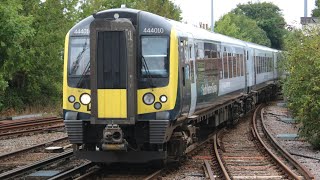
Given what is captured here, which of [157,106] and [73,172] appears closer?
[157,106]

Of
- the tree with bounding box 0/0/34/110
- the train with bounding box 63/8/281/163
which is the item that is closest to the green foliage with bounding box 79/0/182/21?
the tree with bounding box 0/0/34/110

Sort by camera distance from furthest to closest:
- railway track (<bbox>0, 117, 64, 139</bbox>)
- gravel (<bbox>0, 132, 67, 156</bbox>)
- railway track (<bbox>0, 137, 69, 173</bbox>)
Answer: railway track (<bbox>0, 117, 64, 139</bbox>) < gravel (<bbox>0, 132, 67, 156</bbox>) < railway track (<bbox>0, 137, 69, 173</bbox>)

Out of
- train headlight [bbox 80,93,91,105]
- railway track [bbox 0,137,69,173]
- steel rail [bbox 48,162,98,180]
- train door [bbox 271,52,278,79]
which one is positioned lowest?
railway track [bbox 0,137,69,173]

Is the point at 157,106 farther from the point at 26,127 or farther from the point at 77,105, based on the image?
the point at 26,127

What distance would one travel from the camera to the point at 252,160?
1309 cm

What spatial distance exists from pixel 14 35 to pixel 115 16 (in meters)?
12.0

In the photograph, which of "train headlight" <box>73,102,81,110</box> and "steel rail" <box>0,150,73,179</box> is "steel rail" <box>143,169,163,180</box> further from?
"steel rail" <box>0,150,73,179</box>

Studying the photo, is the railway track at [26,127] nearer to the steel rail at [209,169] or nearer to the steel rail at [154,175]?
the steel rail at [209,169]

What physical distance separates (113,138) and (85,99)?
3.10ft

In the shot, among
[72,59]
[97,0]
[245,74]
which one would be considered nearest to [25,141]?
[72,59]

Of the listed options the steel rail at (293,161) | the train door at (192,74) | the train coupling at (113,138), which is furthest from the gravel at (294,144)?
the train coupling at (113,138)

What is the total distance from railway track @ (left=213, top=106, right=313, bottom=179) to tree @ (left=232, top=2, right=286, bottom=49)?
2847 inches

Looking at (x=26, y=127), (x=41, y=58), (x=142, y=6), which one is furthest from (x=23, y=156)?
(x=142, y=6)

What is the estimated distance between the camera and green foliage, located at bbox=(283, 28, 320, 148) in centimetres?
1381
